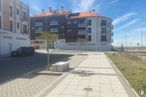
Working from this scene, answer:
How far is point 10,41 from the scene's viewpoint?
40.2 m

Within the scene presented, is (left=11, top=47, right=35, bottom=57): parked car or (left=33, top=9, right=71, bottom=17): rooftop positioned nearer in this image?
(left=11, top=47, right=35, bottom=57): parked car

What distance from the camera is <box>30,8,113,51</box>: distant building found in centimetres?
7444

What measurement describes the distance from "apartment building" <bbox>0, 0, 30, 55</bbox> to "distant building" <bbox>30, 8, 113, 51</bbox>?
26.9m

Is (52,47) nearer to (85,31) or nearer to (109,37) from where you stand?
(85,31)

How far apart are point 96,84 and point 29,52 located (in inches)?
1129

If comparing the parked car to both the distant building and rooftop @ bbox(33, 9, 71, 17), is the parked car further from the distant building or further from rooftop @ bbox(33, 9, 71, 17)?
rooftop @ bbox(33, 9, 71, 17)

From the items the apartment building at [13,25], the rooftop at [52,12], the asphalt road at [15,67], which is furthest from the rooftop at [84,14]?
the asphalt road at [15,67]

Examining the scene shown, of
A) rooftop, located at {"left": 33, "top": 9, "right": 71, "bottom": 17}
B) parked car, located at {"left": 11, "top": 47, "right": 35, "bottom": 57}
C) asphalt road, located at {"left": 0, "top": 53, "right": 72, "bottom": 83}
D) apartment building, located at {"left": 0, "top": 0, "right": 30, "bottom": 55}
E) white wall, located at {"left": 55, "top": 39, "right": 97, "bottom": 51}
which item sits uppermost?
rooftop, located at {"left": 33, "top": 9, "right": 71, "bottom": 17}

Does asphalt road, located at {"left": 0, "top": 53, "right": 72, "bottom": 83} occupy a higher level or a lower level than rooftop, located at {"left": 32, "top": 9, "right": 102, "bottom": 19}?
lower

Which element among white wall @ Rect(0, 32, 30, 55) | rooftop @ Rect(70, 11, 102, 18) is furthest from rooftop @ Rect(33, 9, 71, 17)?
white wall @ Rect(0, 32, 30, 55)

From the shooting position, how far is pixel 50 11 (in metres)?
84.7

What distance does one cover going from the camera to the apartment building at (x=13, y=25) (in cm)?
3788

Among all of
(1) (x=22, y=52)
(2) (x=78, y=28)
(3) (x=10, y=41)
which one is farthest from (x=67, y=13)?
(1) (x=22, y=52)

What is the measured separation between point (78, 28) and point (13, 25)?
36.2m
